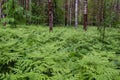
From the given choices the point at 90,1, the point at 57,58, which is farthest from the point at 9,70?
the point at 90,1

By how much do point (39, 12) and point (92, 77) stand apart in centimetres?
2481

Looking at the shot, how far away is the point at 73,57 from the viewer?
18.8 ft

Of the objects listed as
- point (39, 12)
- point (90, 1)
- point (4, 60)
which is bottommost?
point (4, 60)

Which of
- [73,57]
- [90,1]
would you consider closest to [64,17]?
[90,1]

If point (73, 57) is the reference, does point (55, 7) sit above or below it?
above

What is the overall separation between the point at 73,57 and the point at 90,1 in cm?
4224

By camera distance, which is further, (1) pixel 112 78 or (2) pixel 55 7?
(2) pixel 55 7

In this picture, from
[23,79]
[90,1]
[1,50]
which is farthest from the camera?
[90,1]

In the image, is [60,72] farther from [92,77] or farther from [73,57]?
[73,57]

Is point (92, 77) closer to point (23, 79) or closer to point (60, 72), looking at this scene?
point (60, 72)

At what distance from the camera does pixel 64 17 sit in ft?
104

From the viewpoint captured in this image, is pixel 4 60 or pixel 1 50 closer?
pixel 4 60

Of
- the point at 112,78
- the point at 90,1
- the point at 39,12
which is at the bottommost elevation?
the point at 112,78

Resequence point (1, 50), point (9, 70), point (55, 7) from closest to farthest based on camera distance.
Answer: point (9, 70)
point (1, 50)
point (55, 7)
